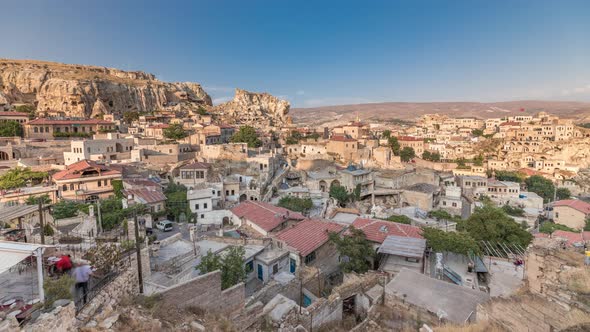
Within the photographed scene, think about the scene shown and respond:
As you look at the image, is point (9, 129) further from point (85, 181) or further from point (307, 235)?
point (307, 235)

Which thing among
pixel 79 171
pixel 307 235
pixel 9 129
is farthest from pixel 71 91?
pixel 307 235

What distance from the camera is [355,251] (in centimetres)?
1470

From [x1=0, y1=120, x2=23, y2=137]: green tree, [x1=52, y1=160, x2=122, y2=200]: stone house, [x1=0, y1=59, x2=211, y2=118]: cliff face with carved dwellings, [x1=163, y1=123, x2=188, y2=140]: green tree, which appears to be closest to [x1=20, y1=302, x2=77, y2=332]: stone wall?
[x1=52, y1=160, x2=122, y2=200]: stone house

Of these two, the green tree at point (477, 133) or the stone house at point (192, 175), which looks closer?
the stone house at point (192, 175)

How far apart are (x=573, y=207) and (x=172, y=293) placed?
44397mm

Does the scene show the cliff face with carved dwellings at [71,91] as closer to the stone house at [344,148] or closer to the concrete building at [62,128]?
the concrete building at [62,128]

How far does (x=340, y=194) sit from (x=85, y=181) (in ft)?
80.3

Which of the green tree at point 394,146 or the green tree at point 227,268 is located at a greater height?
the green tree at point 394,146

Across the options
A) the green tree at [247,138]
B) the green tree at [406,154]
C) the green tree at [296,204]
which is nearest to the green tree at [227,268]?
the green tree at [296,204]

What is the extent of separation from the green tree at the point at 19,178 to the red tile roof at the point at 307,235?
22070 mm

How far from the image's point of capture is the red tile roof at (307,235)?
1572 centimetres

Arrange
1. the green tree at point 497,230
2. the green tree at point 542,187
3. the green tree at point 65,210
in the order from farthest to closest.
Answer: the green tree at point 542,187 < the green tree at point 497,230 < the green tree at point 65,210

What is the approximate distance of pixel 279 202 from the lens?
2966cm

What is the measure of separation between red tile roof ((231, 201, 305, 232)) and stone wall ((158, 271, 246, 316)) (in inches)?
319
